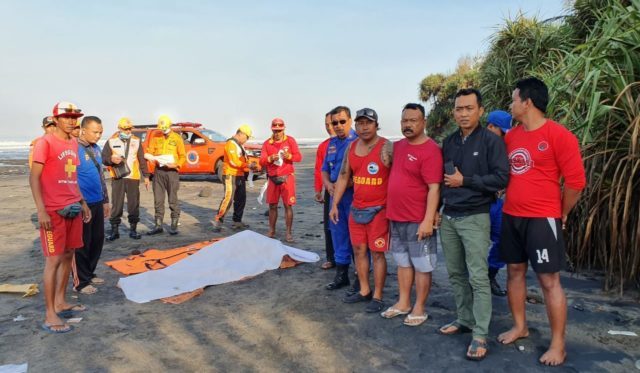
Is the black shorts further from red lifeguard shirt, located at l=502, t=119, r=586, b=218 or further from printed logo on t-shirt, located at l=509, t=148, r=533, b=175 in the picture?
printed logo on t-shirt, located at l=509, t=148, r=533, b=175

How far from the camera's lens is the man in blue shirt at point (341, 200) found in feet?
15.8

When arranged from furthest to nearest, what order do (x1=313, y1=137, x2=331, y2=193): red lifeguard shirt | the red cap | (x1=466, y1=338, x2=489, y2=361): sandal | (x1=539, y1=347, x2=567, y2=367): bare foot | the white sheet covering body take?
1. the red cap
2. (x1=313, y1=137, x2=331, y2=193): red lifeguard shirt
3. the white sheet covering body
4. (x1=466, y1=338, x2=489, y2=361): sandal
5. (x1=539, y1=347, x2=567, y2=367): bare foot

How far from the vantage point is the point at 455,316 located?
4059 millimetres

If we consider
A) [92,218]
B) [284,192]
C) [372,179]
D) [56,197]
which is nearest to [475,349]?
[372,179]

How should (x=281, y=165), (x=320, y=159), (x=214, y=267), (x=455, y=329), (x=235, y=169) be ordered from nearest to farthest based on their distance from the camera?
(x=455, y=329), (x=214, y=267), (x=320, y=159), (x=281, y=165), (x=235, y=169)

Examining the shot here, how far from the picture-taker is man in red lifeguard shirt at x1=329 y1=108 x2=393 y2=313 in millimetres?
4137

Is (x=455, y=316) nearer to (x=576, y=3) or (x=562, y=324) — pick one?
(x=562, y=324)

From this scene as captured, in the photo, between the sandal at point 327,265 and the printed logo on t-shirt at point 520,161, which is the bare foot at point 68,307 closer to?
the sandal at point 327,265

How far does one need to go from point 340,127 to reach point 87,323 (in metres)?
3.14

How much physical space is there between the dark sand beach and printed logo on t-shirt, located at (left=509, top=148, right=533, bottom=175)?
1348mm

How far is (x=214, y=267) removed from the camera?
17.4 feet

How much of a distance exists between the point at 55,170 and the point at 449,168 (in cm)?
334

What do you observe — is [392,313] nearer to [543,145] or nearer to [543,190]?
[543,190]

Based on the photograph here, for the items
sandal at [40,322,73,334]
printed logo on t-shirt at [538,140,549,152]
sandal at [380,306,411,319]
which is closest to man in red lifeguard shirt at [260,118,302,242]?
sandal at [380,306,411,319]
